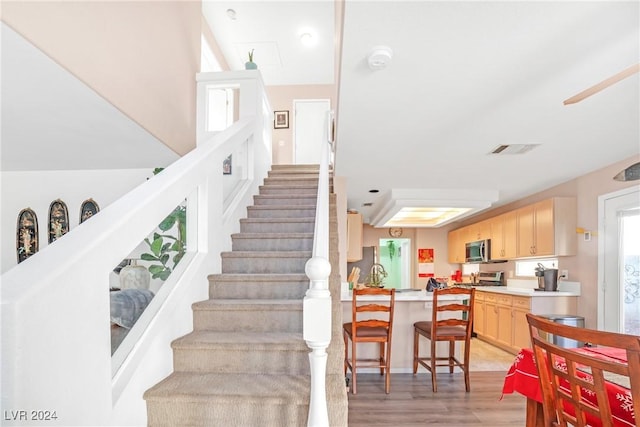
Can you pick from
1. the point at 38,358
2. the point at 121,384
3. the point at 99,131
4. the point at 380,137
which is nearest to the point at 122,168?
the point at 99,131

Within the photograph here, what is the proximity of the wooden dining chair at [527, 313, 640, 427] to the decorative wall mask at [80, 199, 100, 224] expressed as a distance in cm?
362

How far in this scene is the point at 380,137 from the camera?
3.26 meters

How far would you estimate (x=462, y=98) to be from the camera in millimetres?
2471

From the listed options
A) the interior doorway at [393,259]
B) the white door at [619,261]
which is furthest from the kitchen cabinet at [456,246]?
the white door at [619,261]

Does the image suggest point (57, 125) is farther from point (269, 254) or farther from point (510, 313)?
point (510, 313)

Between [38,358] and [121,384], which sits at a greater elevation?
[38,358]

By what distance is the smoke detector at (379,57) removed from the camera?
1.92 metres

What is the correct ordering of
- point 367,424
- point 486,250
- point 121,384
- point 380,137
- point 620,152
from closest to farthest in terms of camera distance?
point 121,384, point 367,424, point 380,137, point 620,152, point 486,250

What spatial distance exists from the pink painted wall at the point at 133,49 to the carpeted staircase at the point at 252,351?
50.0 inches

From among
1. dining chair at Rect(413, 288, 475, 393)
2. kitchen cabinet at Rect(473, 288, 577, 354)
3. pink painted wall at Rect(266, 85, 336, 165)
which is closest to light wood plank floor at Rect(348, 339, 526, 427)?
dining chair at Rect(413, 288, 475, 393)

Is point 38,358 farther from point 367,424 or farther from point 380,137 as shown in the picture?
point 380,137

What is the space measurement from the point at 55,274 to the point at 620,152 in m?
4.45

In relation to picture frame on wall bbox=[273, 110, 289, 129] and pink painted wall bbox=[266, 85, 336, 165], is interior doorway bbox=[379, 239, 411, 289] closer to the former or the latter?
pink painted wall bbox=[266, 85, 336, 165]

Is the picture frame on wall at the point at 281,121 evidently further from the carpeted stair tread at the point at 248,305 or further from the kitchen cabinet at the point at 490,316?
the carpeted stair tread at the point at 248,305
